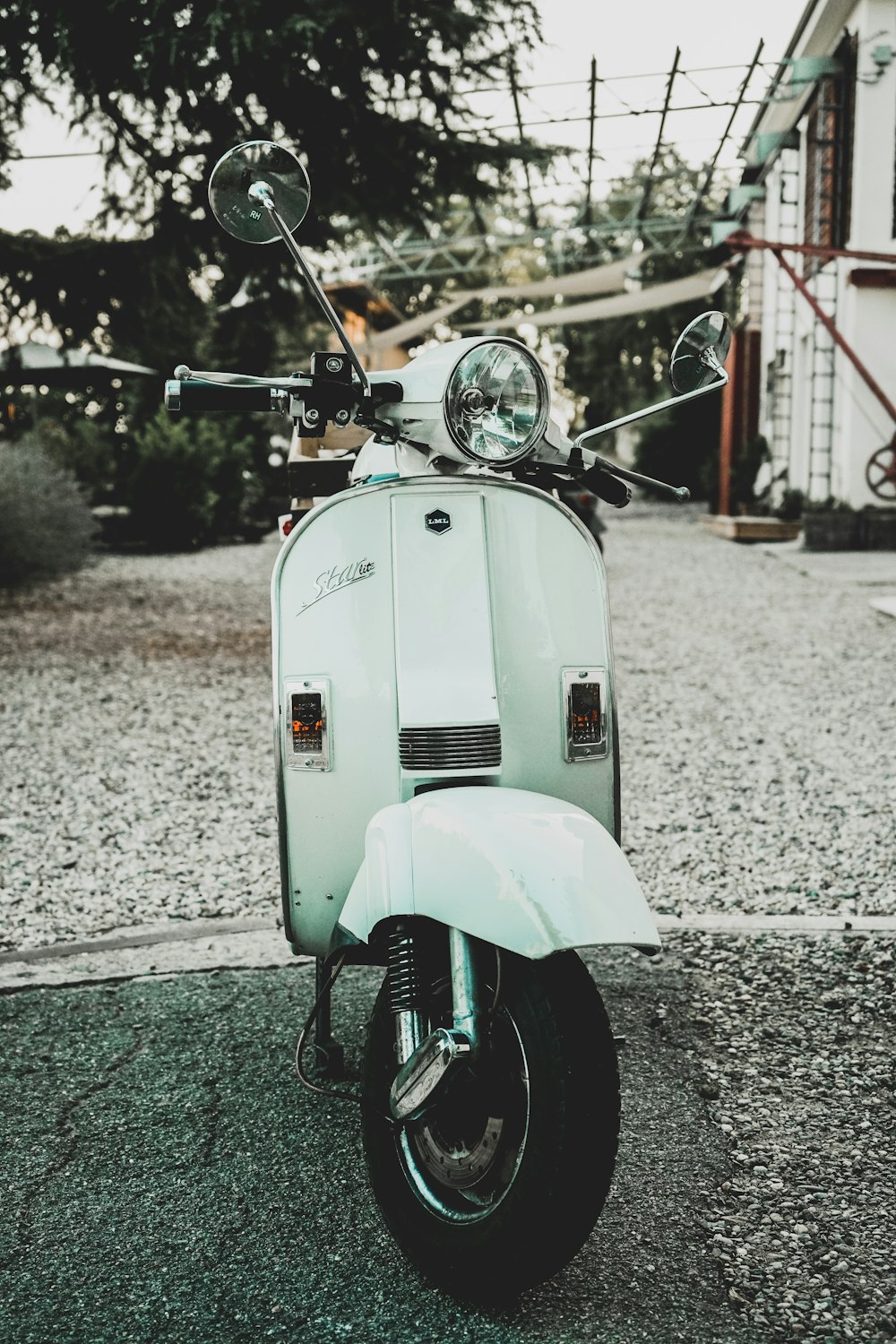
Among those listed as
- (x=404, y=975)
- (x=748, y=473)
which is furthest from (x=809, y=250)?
(x=404, y=975)

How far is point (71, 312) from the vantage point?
826 centimetres

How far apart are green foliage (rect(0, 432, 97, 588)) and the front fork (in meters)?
9.94

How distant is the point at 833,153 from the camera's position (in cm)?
1492

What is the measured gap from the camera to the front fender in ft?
5.78

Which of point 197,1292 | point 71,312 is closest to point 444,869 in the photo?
point 197,1292

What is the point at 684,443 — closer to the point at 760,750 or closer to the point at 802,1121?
the point at 760,750

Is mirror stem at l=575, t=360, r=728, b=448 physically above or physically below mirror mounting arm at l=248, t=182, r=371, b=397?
below

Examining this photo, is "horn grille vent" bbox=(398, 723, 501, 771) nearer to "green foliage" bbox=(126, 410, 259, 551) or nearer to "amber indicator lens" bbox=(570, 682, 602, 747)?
"amber indicator lens" bbox=(570, 682, 602, 747)

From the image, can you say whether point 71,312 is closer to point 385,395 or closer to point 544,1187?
point 385,395

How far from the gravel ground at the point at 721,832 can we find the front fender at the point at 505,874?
59 cm

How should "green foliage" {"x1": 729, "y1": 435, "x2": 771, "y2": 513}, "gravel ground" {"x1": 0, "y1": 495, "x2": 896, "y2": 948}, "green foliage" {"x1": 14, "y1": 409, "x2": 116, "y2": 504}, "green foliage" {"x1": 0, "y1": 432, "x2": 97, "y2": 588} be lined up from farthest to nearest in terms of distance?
1. "green foliage" {"x1": 14, "y1": 409, "x2": 116, "y2": 504}
2. "green foliage" {"x1": 729, "y1": 435, "x2": 771, "y2": 513}
3. "green foliage" {"x1": 0, "y1": 432, "x2": 97, "y2": 588}
4. "gravel ground" {"x1": 0, "y1": 495, "x2": 896, "y2": 948}

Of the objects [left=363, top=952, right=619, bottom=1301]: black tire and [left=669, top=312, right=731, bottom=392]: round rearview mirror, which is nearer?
[left=363, top=952, right=619, bottom=1301]: black tire

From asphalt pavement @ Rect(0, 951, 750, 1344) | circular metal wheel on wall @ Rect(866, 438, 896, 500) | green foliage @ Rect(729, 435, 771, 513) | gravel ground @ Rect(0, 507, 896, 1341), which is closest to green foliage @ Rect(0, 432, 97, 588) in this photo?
gravel ground @ Rect(0, 507, 896, 1341)

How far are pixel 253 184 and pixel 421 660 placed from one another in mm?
769
